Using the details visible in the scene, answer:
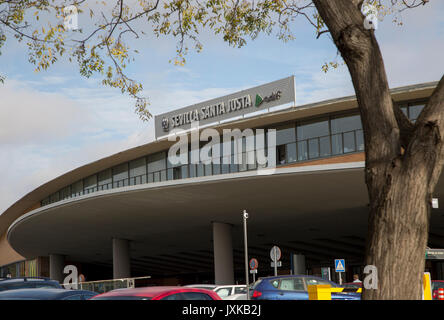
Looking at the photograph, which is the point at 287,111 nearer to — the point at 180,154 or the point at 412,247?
the point at 180,154

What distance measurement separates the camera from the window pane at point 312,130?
32.8 metres

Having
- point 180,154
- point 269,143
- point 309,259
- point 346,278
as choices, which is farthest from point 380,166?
point 346,278

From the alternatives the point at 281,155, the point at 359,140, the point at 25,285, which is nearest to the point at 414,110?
the point at 359,140

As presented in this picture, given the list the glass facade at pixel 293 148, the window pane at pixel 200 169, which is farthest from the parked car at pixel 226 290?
the window pane at pixel 200 169

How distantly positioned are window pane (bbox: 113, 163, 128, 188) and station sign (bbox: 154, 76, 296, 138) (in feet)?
12.5

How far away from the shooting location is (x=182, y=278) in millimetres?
68625

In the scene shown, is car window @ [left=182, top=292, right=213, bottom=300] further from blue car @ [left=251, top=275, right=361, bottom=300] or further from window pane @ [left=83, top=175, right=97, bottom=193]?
window pane @ [left=83, top=175, right=97, bottom=193]

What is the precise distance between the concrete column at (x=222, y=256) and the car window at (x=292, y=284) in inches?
549

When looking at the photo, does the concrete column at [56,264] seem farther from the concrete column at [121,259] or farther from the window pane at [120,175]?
the concrete column at [121,259]

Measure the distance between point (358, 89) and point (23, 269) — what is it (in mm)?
58905

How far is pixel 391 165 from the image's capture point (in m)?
7.78

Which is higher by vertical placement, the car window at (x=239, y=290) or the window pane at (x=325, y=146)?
the window pane at (x=325, y=146)

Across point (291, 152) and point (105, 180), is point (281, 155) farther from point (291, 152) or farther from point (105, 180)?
point (105, 180)

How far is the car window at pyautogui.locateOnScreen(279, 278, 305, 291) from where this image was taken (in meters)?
20.0
